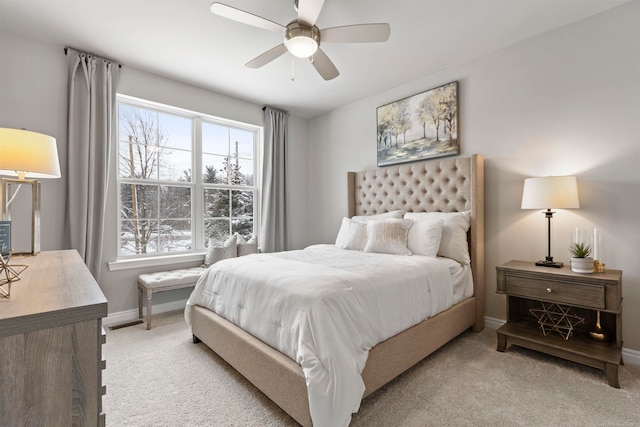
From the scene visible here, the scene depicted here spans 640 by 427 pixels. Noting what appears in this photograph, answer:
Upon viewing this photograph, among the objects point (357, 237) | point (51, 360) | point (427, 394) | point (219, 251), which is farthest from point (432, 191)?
point (51, 360)

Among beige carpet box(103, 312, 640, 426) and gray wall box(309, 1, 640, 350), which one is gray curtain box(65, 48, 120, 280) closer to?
beige carpet box(103, 312, 640, 426)

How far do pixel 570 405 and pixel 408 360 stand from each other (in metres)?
0.94

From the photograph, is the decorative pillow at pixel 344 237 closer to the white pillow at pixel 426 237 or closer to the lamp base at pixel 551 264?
the white pillow at pixel 426 237

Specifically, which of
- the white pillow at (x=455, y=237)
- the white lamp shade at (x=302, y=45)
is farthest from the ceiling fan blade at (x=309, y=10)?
the white pillow at (x=455, y=237)

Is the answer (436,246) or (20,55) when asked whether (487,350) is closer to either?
(436,246)

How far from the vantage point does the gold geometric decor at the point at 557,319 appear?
230 centimetres

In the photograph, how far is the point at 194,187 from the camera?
3822mm

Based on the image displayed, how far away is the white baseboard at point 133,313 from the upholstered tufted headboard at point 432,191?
2.53 m

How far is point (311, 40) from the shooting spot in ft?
6.47

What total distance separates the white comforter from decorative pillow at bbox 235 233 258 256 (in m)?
1.34

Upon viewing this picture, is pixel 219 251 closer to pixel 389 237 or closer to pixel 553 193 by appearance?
pixel 389 237

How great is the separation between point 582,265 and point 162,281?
370cm

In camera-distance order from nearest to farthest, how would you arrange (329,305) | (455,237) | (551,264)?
(329,305), (551,264), (455,237)

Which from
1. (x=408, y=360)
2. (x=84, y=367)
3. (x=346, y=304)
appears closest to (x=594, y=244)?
(x=408, y=360)
